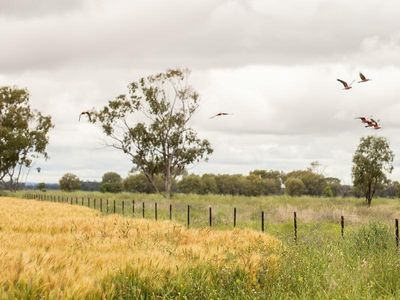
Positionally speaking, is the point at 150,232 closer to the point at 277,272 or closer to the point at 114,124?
the point at 277,272

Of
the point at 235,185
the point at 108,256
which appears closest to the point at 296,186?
the point at 235,185

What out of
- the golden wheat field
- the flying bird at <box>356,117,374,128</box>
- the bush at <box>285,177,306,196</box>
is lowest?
the golden wheat field

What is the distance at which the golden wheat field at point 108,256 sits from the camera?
762 cm

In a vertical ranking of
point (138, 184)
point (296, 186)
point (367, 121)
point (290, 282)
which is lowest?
point (290, 282)

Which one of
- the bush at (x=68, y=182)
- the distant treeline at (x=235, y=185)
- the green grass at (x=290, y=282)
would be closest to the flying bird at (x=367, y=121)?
the green grass at (x=290, y=282)

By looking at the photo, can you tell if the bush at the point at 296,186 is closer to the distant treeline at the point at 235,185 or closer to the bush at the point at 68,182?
the distant treeline at the point at 235,185

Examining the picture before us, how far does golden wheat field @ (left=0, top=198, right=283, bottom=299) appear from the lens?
7623 millimetres

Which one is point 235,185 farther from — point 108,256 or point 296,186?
point 108,256

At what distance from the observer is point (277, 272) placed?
411 inches

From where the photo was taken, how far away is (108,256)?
32.1 feet

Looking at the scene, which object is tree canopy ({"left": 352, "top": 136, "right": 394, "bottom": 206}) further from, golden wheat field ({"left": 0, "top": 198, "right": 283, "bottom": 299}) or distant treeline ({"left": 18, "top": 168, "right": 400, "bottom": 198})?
distant treeline ({"left": 18, "top": 168, "right": 400, "bottom": 198})

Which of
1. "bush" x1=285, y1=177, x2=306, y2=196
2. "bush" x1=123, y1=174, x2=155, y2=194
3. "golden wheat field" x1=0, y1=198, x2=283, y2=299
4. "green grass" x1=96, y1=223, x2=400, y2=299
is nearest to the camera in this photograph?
"golden wheat field" x1=0, y1=198, x2=283, y2=299

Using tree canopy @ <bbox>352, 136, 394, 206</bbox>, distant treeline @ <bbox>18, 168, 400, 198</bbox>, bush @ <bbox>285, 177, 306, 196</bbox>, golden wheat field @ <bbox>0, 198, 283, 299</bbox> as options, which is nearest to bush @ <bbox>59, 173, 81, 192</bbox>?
distant treeline @ <bbox>18, 168, 400, 198</bbox>

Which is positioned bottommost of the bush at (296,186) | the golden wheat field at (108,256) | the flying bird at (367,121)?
the golden wheat field at (108,256)
